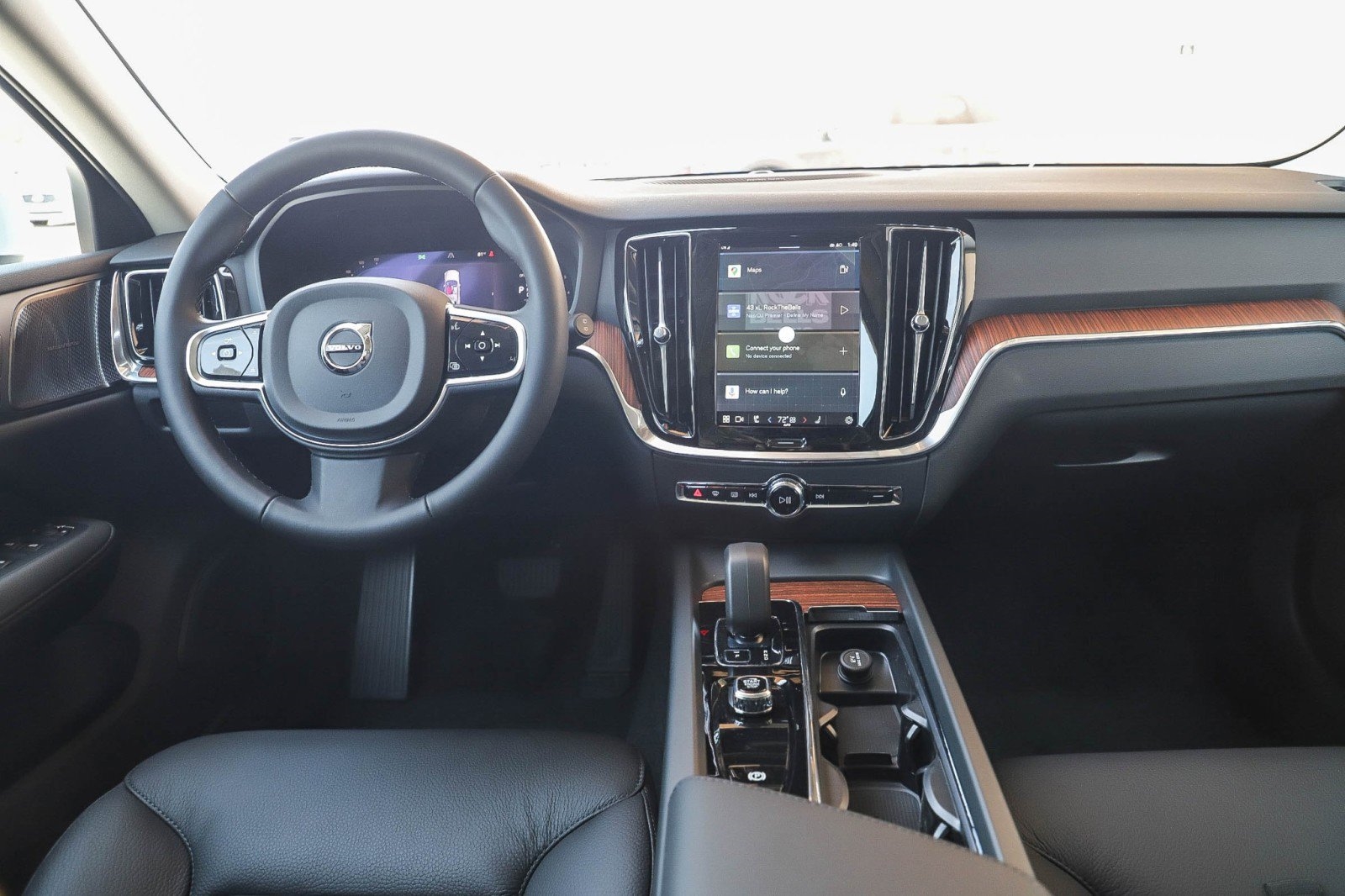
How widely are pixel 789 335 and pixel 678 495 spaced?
12.4 inches

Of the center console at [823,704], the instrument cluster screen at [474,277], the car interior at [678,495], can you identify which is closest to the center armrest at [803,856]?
the car interior at [678,495]

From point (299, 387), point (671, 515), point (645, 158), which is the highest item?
point (645, 158)

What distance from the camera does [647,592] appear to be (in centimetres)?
195

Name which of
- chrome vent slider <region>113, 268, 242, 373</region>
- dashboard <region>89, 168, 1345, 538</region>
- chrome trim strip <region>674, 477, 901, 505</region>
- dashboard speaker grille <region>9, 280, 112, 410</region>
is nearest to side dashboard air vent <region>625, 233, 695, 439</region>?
dashboard <region>89, 168, 1345, 538</region>

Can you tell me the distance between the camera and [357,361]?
1.12m

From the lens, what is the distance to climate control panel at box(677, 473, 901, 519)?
134 cm

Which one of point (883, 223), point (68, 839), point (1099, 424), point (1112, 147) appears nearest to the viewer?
point (68, 839)

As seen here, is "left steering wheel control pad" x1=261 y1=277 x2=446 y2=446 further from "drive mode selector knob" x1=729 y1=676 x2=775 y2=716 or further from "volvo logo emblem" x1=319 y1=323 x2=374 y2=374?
"drive mode selector knob" x1=729 y1=676 x2=775 y2=716

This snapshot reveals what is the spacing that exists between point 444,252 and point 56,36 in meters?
0.65

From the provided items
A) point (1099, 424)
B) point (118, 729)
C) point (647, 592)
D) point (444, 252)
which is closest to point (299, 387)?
point (444, 252)

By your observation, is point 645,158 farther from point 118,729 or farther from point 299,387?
point 118,729

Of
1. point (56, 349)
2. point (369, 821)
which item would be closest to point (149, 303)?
point (56, 349)

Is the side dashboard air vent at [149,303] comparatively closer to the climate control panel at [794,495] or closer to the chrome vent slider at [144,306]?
the chrome vent slider at [144,306]

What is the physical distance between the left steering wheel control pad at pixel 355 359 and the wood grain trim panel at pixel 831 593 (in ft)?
1.74
